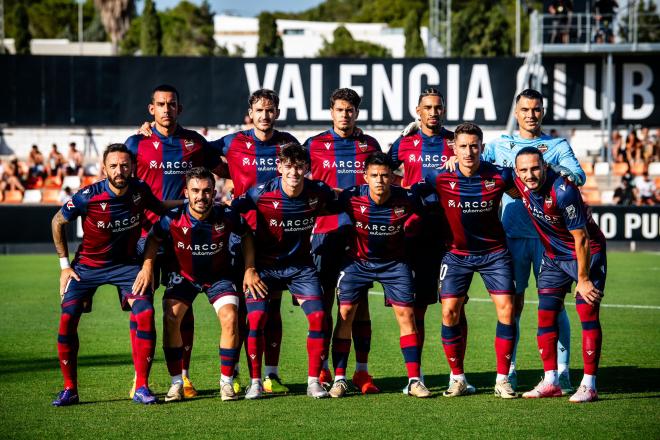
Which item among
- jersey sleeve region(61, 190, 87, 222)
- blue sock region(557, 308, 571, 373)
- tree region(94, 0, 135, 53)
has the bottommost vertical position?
blue sock region(557, 308, 571, 373)

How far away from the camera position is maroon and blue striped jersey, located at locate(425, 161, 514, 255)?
8047mm

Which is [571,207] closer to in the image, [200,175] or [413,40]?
[200,175]

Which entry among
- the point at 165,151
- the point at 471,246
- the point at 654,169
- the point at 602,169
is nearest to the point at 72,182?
the point at 602,169

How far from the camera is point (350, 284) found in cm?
823

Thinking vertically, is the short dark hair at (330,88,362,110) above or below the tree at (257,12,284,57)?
below

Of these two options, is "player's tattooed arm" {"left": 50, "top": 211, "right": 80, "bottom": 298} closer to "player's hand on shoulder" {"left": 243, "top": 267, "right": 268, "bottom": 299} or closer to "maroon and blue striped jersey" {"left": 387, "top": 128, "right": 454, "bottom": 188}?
"player's hand on shoulder" {"left": 243, "top": 267, "right": 268, "bottom": 299}

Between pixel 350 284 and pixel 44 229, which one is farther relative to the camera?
pixel 44 229

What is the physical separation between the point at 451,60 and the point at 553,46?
2.59 metres

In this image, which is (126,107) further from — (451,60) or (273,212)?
(273,212)

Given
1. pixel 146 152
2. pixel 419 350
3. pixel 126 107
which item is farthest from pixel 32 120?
pixel 419 350

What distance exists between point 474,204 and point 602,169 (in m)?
19.5

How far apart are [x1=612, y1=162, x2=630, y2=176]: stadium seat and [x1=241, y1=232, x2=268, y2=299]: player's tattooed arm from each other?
20.5 meters

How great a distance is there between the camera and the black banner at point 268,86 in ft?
85.5

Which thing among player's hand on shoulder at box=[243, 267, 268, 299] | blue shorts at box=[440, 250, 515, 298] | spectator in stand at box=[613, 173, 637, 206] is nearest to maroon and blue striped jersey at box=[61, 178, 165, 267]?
player's hand on shoulder at box=[243, 267, 268, 299]
